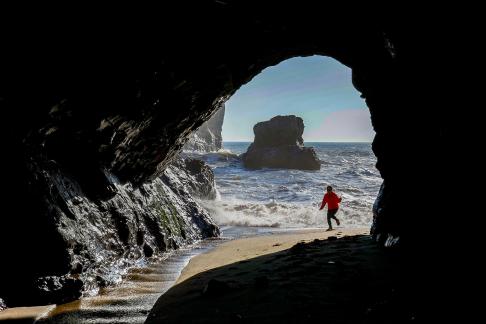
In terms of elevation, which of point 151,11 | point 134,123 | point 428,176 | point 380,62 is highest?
point 151,11

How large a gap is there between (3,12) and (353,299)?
16.5 feet

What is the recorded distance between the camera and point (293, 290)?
481 centimetres

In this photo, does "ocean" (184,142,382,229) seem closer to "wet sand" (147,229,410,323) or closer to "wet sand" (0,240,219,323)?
"wet sand" (147,229,410,323)

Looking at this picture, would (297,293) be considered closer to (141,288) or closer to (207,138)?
(141,288)

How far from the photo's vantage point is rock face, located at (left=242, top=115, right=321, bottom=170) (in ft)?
157

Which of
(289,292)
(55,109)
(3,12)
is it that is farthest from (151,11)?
(289,292)

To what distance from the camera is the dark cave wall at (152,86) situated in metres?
5.13

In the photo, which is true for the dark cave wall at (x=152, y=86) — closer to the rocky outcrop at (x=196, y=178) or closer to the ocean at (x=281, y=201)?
the ocean at (x=281, y=201)

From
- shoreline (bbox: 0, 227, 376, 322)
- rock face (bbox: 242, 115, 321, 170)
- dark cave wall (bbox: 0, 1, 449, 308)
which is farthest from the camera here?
rock face (bbox: 242, 115, 321, 170)

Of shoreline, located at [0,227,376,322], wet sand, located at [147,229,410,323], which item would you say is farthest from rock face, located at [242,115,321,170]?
wet sand, located at [147,229,410,323]

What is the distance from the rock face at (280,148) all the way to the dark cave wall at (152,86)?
39.0 metres

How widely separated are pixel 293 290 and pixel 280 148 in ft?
150

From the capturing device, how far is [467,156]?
3.94 meters

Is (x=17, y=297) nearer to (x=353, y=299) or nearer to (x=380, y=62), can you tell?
(x=353, y=299)
